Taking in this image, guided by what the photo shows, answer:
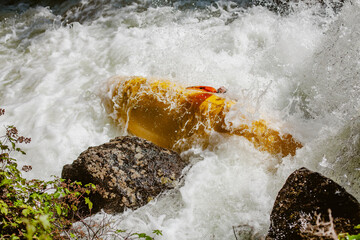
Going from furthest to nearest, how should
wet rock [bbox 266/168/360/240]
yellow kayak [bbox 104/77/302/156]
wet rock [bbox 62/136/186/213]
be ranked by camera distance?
yellow kayak [bbox 104/77/302/156] < wet rock [bbox 62/136/186/213] < wet rock [bbox 266/168/360/240]

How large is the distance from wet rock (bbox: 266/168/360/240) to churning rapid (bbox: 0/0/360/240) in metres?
0.52

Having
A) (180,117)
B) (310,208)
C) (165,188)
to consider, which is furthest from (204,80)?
(310,208)

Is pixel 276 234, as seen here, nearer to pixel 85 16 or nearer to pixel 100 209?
pixel 100 209

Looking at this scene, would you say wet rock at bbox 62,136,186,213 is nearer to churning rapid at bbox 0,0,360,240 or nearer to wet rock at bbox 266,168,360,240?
churning rapid at bbox 0,0,360,240

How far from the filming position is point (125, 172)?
307 cm

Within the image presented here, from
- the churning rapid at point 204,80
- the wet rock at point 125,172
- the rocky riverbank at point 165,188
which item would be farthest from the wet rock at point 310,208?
the wet rock at point 125,172

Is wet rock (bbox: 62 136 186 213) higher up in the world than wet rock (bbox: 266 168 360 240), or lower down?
lower down

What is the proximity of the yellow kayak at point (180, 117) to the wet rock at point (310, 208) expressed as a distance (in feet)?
3.25

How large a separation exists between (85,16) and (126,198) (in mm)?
6559

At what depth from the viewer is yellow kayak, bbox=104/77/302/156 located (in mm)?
3393

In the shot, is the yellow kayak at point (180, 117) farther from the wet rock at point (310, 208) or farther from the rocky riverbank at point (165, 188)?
the wet rock at point (310, 208)

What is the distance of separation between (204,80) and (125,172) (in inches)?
97.2

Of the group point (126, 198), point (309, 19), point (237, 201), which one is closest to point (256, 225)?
point (237, 201)

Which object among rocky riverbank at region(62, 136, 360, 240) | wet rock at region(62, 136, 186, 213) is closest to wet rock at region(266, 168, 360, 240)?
rocky riverbank at region(62, 136, 360, 240)
